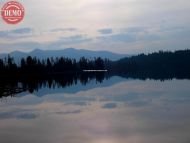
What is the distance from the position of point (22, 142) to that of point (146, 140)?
22.4 feet

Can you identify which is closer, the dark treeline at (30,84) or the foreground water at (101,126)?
the foreground water at (101,126)

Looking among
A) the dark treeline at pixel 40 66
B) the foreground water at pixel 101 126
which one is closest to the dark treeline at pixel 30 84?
the dark treeline at pixel 40 66

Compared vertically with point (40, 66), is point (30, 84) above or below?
below

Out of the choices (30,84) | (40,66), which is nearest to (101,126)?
(30,84)

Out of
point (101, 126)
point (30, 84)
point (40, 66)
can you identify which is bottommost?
point (30, 84)

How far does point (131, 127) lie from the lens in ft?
84.1

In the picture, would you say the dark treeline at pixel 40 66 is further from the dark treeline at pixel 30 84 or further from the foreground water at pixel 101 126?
the foreground water at pixel 101 126

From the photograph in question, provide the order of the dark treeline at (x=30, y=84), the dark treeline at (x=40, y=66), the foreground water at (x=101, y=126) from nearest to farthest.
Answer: the foreground water at (x=101, y=126), the dark treeline at (x=30, y=84), the dark treeline at (x=40, y=66)

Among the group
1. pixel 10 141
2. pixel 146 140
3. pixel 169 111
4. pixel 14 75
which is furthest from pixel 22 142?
pixel 14 75

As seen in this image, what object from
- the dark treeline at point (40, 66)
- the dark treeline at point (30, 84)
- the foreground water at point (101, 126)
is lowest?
the dark treeline at point (30, 84)

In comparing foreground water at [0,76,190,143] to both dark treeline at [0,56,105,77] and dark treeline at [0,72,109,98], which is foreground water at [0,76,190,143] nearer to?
dark treeline at [0,72,109,98]

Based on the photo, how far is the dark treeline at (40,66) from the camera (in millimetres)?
127300

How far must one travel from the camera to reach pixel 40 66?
149m

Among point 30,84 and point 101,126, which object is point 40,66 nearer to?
point 30,84
